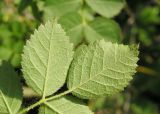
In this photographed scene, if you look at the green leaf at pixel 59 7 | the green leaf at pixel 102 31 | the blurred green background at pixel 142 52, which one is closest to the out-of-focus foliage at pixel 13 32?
the blurred green background at pixel 142 52

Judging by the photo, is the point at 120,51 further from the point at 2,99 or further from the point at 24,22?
the point at 24,22

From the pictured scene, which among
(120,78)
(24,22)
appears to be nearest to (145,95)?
(24,22)

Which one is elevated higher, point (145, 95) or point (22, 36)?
point (22, 36)

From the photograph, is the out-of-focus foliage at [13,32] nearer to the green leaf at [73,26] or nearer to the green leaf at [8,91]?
the green leaf at [73,26]

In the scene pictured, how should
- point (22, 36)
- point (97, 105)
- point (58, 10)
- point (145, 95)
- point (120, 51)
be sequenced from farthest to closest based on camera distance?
point (145, 95) < point (97, 105) < point (22, 36) < point (58, 10) < point (120, 51)

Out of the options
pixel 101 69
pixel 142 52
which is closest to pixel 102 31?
pixel 101 69

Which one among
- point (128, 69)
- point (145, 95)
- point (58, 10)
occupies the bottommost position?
point (145, 95)
